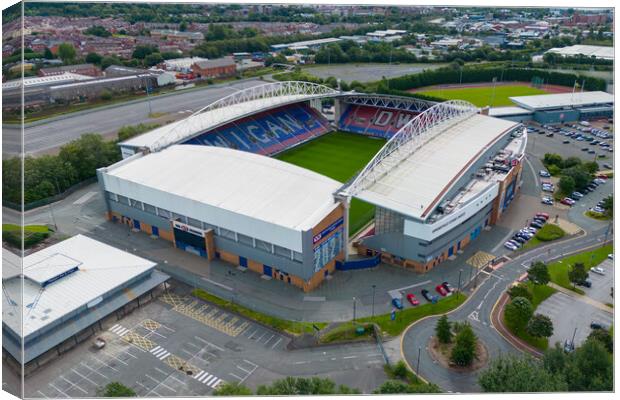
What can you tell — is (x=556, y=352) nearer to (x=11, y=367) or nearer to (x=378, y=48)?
(x=11, y=367)

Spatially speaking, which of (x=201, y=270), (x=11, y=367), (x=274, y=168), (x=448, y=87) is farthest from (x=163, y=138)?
(x=448, y=87)

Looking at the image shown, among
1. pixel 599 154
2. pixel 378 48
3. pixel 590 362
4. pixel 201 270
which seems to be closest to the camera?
pixel 590 362

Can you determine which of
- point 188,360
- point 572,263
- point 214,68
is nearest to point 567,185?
point 572,263

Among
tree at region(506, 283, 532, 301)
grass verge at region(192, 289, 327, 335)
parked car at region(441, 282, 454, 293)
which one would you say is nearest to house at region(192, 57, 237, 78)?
grass verge at region(192, 289, 327, 335)

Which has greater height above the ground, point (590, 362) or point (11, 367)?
point (590, 362)

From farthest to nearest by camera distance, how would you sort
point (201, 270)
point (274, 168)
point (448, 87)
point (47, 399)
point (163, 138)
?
point (448, 87) < point (163, 138) < point (274, 168) < point (201, 270) < point (47, 399)

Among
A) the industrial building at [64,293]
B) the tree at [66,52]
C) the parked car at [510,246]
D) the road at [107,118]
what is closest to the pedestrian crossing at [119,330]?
the industrial building at [64,293]
